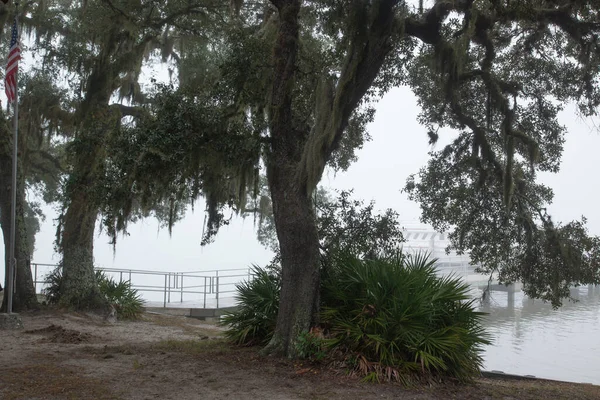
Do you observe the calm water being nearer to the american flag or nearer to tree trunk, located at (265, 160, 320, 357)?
tree trunk, located at (265, 160, 320, 357)

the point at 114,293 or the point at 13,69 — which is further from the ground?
the point at 13,69

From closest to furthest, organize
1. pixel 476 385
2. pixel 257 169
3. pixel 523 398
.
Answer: pixel 523 398
pixel 476 385
pixel 257 169

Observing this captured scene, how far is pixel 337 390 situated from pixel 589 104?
7831mm

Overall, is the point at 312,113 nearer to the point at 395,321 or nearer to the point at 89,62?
the point at 395,321

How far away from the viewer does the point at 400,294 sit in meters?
8.02

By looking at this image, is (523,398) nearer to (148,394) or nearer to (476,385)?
(476,385)

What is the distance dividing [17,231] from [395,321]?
973 centimetres

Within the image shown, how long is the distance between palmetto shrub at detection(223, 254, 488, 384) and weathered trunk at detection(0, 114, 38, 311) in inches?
270

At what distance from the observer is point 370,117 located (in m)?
11.8

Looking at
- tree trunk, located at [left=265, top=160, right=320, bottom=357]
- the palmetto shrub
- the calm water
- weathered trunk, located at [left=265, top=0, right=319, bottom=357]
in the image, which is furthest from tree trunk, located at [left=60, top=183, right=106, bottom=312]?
the calm water

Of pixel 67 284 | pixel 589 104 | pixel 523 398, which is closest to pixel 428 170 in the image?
pixel 589 104

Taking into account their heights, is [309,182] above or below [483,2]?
below

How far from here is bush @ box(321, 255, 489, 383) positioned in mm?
7520

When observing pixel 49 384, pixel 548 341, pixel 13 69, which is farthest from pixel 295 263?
pixel 548 341
